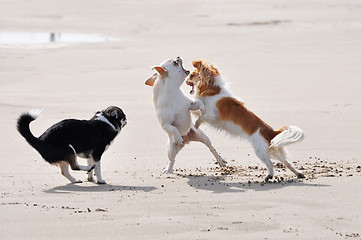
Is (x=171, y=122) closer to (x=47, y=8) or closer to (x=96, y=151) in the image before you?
(x=96, y=151)

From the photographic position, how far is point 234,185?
23.0 feet

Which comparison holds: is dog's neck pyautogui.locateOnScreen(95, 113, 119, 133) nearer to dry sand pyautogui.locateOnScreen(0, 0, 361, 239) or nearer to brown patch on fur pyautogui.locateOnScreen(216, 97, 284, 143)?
dry sand pyautogui.locateOnScreen(0, 0, 361, 239)

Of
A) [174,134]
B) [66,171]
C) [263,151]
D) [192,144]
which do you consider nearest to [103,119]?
[66,171]

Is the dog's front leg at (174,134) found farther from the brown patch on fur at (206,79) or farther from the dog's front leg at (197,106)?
the brown patch on fur at (206,79)

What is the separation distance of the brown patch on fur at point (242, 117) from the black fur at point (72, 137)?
120 cm

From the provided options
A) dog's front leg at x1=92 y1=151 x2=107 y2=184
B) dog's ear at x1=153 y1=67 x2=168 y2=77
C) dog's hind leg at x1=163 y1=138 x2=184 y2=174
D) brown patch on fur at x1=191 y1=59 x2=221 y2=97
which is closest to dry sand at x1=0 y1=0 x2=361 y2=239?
dog's front leg at x1=92 y1=151 x2=107 y2=184

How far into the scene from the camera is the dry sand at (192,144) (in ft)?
18.3

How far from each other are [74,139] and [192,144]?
8.75 ft

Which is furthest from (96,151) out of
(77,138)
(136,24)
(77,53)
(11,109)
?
(136,24)

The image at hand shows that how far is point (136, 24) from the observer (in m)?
25.2

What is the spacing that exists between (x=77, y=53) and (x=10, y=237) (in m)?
13.5

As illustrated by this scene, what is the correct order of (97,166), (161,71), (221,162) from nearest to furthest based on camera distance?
(97,166), (161,71), (221,162)

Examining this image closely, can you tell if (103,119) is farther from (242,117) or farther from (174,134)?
(242,117)

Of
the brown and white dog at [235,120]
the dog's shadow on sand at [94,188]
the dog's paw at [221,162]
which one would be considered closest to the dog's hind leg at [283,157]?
the brown and white dog at [235,120]
